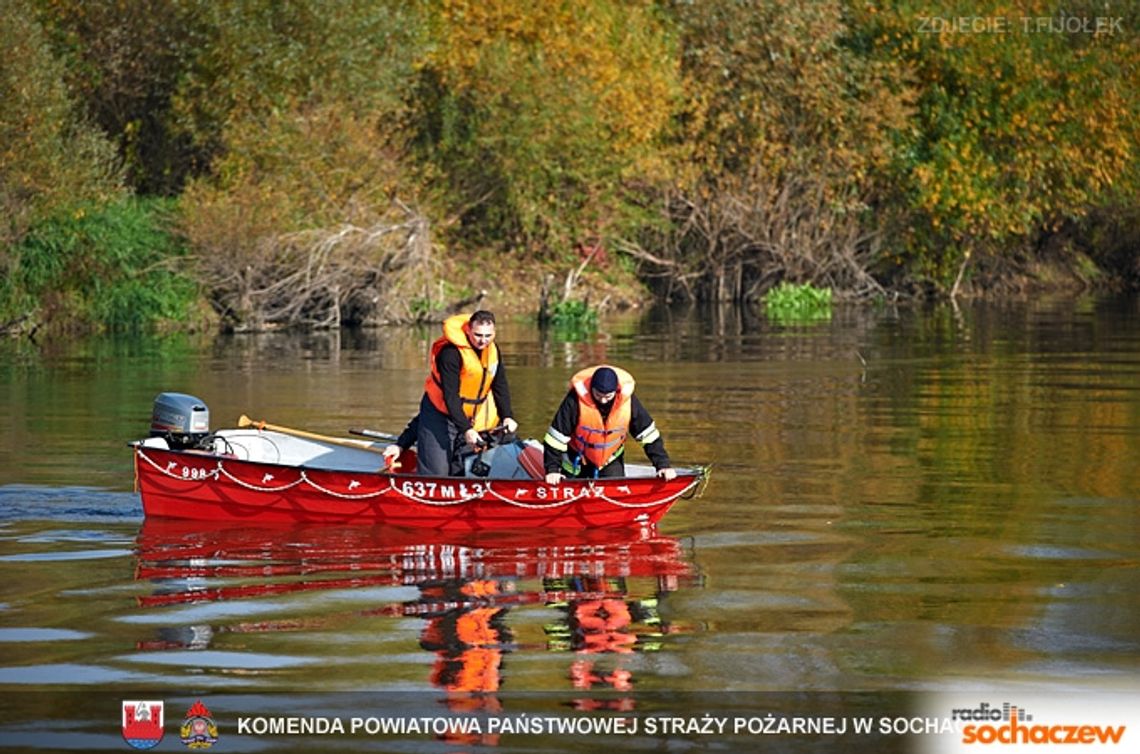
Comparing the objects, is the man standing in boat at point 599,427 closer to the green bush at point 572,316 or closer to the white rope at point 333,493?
the white rope at point 333,493

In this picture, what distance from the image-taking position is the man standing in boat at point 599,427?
16.7 meters

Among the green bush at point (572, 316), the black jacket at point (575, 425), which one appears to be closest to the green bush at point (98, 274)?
the green bush at point (572, 316)

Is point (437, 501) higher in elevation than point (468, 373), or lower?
lower

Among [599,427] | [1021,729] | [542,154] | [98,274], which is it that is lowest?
[1021,729]

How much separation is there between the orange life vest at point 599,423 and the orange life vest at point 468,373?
0.95 meters

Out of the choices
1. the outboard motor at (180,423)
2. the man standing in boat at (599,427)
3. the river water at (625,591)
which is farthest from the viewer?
the outboard motor at (180,423)

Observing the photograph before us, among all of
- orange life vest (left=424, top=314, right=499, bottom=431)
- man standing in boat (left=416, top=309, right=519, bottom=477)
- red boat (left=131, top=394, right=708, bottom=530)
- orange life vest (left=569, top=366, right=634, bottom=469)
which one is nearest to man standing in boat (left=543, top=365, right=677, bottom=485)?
orange life vest (left=569, top=366, right=634, bottom=469)

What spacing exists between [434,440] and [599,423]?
5.16 ft

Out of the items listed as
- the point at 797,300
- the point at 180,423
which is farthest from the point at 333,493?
the point at 797,300

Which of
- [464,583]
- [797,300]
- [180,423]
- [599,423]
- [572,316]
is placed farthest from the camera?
[797,300]

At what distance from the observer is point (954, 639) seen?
41.9ft

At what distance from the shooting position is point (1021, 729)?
34.9ft

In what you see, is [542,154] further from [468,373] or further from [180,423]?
[468,373]

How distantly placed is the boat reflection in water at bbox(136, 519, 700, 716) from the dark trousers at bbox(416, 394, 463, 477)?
0.62 m
